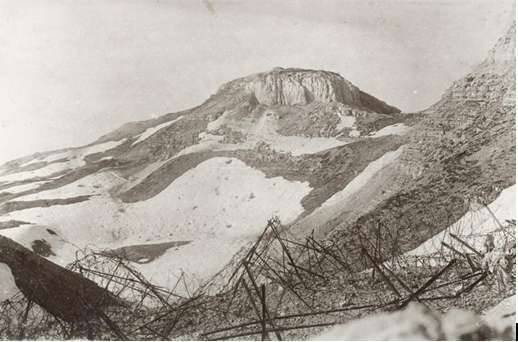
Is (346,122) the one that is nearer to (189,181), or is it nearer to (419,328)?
(189,181)

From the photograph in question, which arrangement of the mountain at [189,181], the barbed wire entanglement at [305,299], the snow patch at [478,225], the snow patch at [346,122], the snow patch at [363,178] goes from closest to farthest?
the barbed wire entanglement at [305,299] → the snow patch at [478,225] → the mountain at [189,181] → the snow patch at [363,178] → the snow patch at [346,122]

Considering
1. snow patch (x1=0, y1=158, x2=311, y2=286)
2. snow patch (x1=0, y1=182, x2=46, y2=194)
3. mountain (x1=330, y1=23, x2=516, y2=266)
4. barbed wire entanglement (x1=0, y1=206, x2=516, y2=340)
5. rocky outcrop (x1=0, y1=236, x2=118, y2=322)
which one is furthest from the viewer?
snow patch (x1=0, y1=182, x2=46, y2=194)

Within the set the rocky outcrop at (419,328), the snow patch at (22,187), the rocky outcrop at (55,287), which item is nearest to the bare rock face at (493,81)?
the rocky outcrop at (419,328)

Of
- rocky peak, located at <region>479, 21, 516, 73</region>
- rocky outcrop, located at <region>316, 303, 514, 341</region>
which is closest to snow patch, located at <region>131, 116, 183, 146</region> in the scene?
rocky peak, located at <region>479, 21, 516, 73</region>

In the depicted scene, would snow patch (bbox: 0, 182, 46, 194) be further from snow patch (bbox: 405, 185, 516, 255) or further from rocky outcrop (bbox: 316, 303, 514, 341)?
snow patch (bbox: 405, 185, 516, 255)

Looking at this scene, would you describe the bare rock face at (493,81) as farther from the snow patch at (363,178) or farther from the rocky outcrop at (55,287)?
the rocky outcrop at (55,287)

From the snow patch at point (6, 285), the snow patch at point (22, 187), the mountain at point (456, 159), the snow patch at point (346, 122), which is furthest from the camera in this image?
the snow patch at point (346, 122)
